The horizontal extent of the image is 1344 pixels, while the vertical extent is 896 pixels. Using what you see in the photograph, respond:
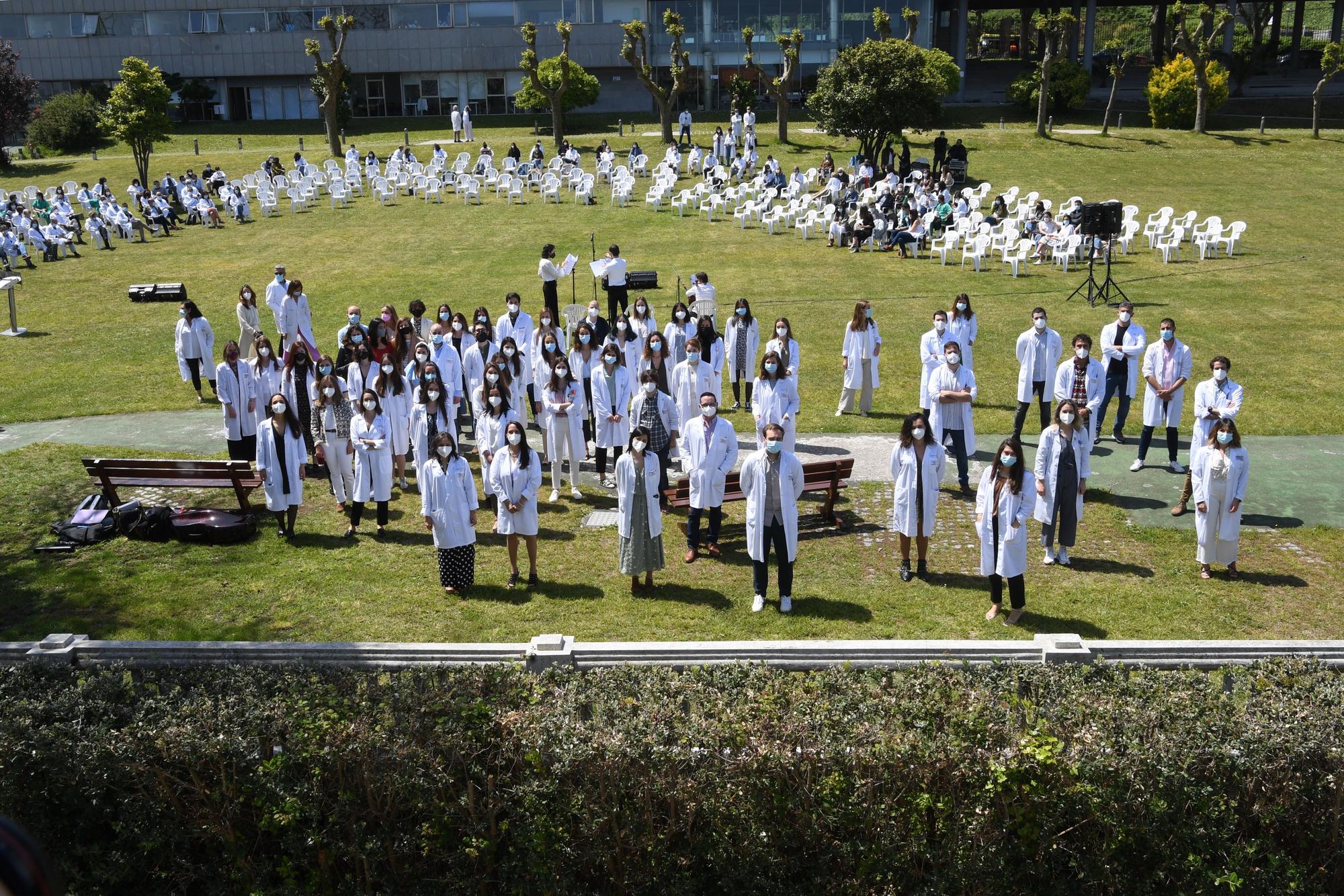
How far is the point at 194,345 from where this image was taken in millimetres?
17750

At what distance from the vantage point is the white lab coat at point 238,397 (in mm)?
14336

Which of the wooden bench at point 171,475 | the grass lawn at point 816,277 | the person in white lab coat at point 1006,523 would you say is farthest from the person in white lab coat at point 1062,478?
the wooden bench at point 171,475

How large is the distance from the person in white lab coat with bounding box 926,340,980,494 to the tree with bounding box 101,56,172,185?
98.0 ft

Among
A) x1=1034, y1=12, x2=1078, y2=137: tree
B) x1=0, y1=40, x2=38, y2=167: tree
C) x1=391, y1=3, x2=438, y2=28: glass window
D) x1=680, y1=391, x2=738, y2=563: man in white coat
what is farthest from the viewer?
x1=391, y1=3, x2=438, y2=28: glass window

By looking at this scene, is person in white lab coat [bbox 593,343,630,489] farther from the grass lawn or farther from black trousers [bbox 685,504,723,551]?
the grass lawn

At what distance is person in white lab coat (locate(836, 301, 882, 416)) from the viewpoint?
15953 millimetres

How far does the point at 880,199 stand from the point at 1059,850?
79.8 feet

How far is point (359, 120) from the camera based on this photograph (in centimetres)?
5453

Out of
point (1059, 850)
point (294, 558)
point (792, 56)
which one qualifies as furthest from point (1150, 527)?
point (792, 56)

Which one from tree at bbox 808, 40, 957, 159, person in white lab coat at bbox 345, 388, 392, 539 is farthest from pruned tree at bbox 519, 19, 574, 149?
person in white lab coat at bbox 345, 388, 392, 539

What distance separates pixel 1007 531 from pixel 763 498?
2.03 m

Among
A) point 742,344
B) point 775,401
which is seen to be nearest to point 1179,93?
point 742,344

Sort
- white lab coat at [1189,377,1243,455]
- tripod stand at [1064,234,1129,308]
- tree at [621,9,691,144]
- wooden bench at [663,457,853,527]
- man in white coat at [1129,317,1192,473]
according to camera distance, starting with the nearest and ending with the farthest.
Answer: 1. wooden bench at [663,457,853,527]
2. white lab coat at [1189,377,1243,455]
3. man in white coat at [1129,317,1192,473]
4. tripod stand at [1064,234,1129,308]
5. tree at [621,9,691,144]

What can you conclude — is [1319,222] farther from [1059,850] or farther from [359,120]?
[359,120]
